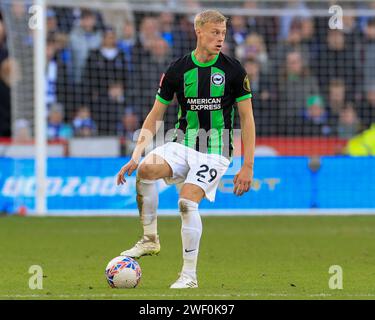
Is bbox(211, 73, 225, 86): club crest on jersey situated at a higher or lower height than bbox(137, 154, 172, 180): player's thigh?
higher

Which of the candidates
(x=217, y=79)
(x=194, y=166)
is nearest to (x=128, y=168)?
(x=194, y=166)

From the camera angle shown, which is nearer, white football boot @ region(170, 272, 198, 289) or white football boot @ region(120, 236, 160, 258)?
white football boot @ region(170, 272, 198, 289)

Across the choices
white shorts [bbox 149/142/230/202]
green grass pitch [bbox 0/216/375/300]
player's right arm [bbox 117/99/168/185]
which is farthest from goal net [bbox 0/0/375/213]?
white shorts [bbox 149/142/230/202]

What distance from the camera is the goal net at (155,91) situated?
56.7 feet

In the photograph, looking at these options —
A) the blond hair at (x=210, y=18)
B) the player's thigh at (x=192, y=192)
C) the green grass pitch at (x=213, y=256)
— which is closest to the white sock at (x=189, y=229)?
the player's thigh at (x=192, y=192)

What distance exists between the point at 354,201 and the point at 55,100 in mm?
5589

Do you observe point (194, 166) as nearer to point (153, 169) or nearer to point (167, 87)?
point (153, 169)

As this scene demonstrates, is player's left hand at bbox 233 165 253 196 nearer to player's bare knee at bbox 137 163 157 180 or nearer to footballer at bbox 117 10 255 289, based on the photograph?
footballer at bbox 117 10 255 289

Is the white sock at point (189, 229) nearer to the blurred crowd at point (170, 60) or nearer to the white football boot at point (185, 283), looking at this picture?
the white football boot at point (185, 283)

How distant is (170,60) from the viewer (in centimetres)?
1986

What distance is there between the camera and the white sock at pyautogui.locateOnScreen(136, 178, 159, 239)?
29.5ft

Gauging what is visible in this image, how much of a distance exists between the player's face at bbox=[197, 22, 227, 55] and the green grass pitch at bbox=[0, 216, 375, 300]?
75.5 inches

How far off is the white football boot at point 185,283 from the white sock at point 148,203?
64 centimetres

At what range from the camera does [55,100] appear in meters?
19.5
